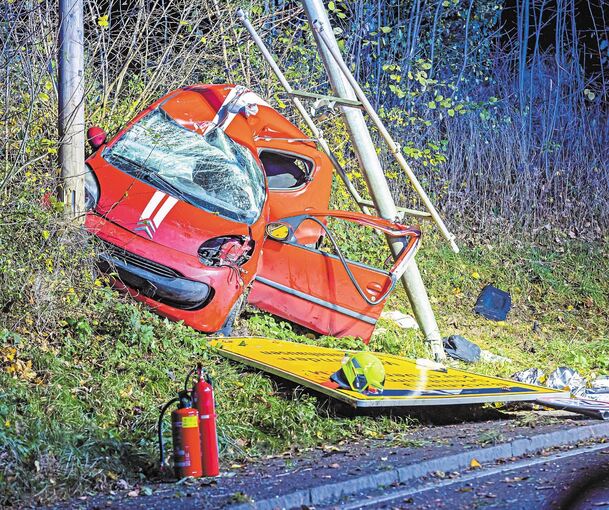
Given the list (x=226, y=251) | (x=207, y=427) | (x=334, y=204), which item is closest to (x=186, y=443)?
(x=207, y=427)

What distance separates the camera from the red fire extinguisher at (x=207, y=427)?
6.21 metres

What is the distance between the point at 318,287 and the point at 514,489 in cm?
457

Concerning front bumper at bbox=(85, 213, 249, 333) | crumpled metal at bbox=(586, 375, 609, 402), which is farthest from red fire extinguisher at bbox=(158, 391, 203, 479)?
crumpled metal at bbox=(586, 375, 609, 402)

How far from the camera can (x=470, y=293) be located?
14484 mm

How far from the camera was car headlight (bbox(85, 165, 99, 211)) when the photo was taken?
947 centimetres

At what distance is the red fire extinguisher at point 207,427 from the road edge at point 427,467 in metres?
0.66

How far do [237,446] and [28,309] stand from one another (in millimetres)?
2246

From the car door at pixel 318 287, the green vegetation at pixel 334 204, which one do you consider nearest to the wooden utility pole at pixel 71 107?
the green vegetation at pixel 334 204

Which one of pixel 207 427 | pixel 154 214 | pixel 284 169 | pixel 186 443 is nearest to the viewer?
pixel 186 443

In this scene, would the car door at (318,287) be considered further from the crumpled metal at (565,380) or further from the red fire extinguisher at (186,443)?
the red fire extinguisher at (186,443)

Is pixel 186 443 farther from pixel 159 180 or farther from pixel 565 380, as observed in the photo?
pixel 565 380

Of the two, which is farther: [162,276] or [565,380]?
[565,380]

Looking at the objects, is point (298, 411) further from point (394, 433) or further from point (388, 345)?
point (388, 345)

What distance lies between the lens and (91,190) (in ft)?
31.5
